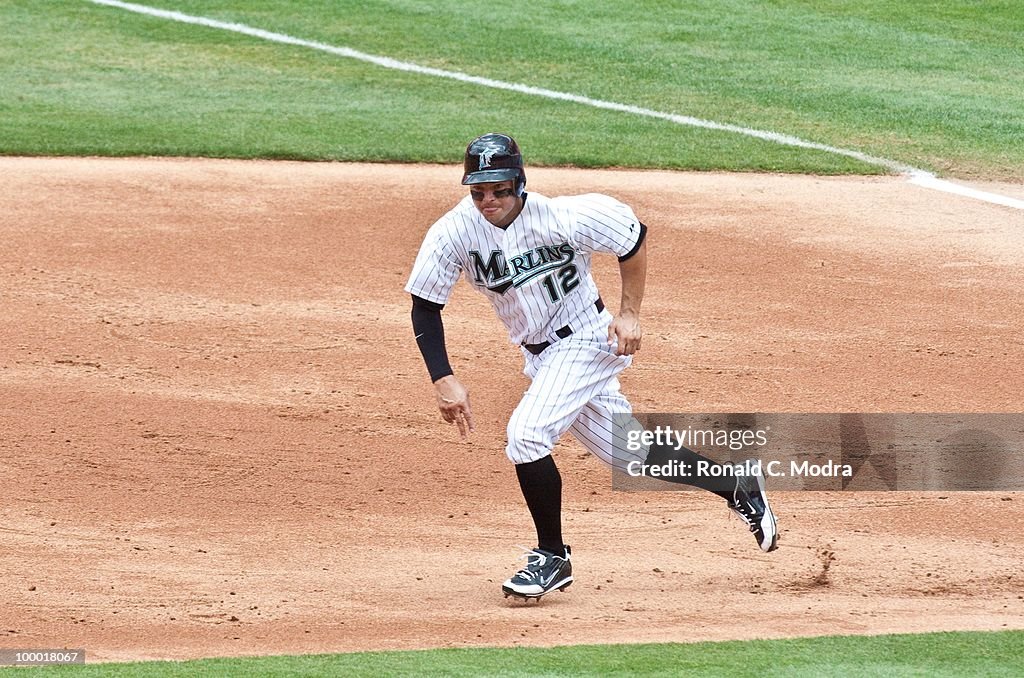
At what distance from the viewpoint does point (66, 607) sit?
5586 millimetres

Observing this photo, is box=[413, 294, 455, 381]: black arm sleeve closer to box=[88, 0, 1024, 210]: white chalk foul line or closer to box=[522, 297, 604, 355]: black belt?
box=[522, 297, 604, 355]: black belt

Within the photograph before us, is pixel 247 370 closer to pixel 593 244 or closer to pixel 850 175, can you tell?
pixel 593 244

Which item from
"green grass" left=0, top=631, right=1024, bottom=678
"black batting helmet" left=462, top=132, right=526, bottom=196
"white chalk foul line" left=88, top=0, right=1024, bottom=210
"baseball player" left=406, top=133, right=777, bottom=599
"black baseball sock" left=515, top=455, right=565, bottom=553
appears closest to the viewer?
"green grass" left=0, top=631, right=1024, bottom=678

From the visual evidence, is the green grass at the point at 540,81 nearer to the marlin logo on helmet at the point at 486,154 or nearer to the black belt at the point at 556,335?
the black belt at the point at 556,335

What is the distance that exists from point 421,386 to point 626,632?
3129 millimetres

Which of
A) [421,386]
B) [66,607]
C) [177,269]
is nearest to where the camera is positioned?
[66,607]

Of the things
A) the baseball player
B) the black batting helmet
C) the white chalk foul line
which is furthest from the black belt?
the white chalk foul line

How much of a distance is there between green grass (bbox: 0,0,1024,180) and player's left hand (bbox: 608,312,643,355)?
5920mm

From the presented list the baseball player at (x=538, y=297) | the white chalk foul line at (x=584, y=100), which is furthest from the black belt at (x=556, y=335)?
the white chalk foul line at (x=584, y=100)

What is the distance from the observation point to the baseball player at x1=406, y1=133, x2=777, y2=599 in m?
5.45

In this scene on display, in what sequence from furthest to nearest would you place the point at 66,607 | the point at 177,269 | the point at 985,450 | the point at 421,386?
the point at 177,269 < the point at 421,386 < the point at 985,450 < the point at 66,607

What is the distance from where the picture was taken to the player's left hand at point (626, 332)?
213 inches

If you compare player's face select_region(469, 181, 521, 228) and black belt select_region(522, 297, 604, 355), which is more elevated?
player's face select_region(469, 181, 521, 228)

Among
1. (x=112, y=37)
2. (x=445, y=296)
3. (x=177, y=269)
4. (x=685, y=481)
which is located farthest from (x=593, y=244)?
(x=112, y=37)
